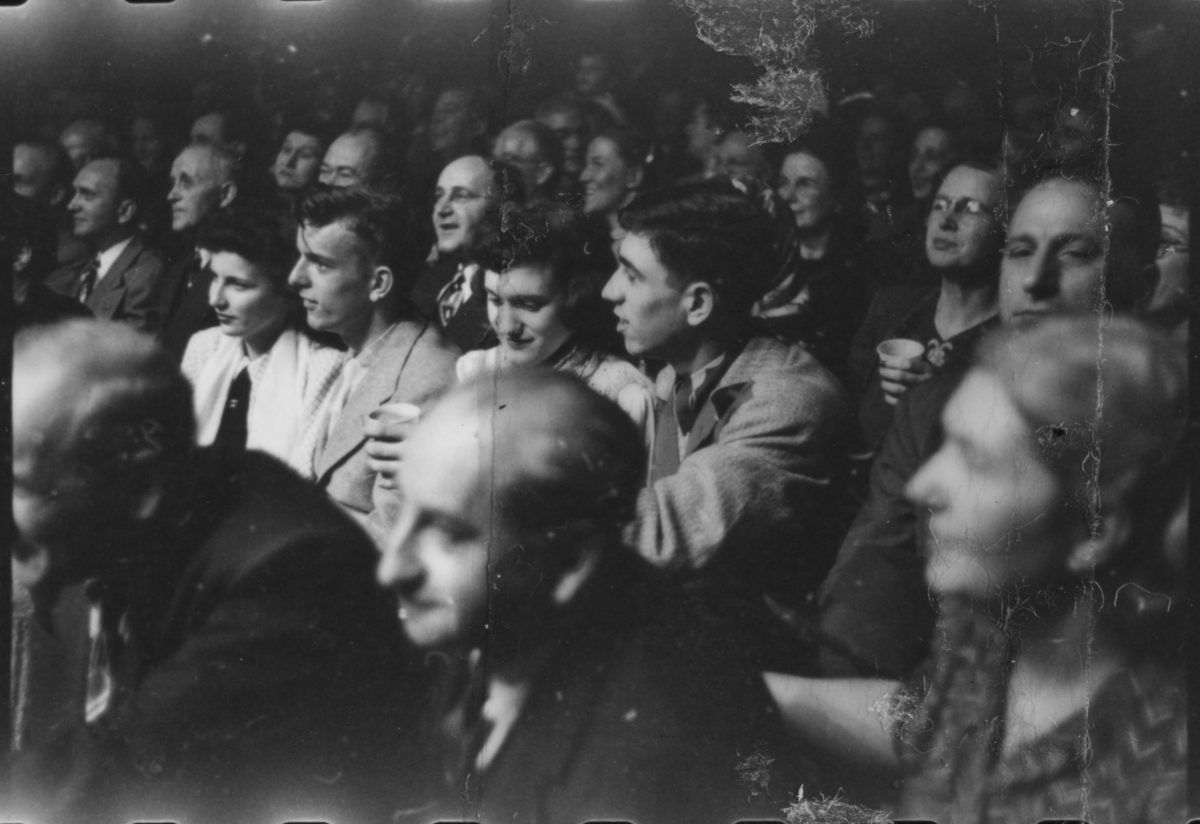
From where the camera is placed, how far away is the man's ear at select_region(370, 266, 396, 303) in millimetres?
3746

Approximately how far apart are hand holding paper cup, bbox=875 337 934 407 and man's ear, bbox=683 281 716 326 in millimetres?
492

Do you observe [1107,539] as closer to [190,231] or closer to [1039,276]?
[1039,276]

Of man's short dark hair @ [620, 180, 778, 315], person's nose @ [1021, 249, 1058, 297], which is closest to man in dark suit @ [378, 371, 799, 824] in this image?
man's short dark hair @ [620, 180, 778, 315]

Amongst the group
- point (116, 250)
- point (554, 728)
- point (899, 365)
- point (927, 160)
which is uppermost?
point (927, 160)

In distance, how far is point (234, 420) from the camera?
376cm

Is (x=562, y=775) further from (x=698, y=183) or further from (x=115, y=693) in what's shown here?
(x=698, y=183)

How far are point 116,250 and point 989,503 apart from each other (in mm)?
2671

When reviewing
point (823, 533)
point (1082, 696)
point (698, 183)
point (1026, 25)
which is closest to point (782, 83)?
point (698, 183)

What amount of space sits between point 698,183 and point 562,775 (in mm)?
1764

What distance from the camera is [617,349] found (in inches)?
145

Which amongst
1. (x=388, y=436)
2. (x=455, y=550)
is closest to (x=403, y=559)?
(x=455, y=550)

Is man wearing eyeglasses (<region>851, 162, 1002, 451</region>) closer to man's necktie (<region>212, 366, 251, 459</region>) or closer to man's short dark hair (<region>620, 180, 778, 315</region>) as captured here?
man's short dark hair (<region>620, 180, 778, 315</region>)

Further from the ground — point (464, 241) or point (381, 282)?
point (464, 241)

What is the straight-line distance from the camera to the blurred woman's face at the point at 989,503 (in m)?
3.66
